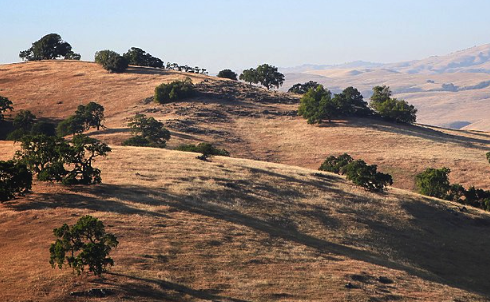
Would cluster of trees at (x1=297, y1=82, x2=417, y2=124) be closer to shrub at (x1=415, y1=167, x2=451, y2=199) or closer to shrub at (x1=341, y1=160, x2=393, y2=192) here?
shrub at (x1=415, y1=167, x2=451, y2=199)

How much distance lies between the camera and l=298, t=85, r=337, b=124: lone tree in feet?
371

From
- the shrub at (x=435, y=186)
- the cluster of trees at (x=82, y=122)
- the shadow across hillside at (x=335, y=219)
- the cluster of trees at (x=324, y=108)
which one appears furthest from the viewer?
the cluster of trees at (x=324, y=108)

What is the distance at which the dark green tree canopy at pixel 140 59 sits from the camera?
512 ft

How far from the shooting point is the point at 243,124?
365ft

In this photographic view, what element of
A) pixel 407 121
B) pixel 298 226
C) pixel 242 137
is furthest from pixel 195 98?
pixel 298 226

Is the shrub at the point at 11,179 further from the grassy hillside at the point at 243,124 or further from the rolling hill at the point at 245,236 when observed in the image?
the grassy hillside at the point at 243,124

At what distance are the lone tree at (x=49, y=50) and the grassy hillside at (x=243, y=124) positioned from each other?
15.3 meters

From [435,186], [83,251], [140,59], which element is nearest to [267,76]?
[140,59]

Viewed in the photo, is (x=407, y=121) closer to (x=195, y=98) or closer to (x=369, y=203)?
(x=195, y=98)

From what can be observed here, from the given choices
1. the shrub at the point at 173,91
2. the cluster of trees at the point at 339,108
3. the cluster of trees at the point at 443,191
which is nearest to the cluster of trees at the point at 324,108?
the cluster of trees at the point at 339,108

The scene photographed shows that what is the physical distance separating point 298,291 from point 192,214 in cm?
1228

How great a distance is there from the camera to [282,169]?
2542 inches

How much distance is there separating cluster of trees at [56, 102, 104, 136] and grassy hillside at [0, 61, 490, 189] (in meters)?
3.18

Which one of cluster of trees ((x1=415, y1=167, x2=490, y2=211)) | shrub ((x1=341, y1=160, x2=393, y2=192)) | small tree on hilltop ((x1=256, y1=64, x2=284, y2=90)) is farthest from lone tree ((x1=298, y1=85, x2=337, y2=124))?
shrub ((x1=341, y1=160, x2=393, y2=192))
